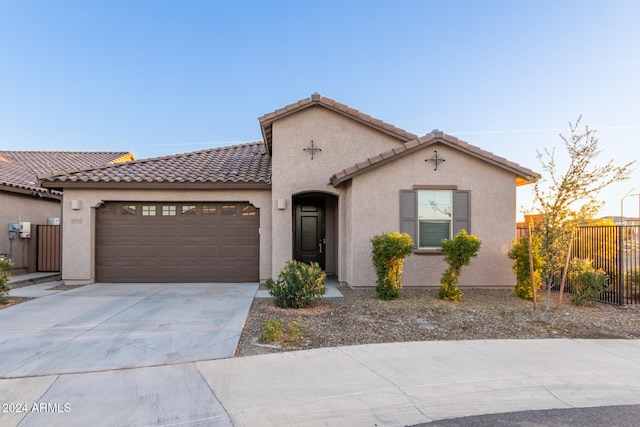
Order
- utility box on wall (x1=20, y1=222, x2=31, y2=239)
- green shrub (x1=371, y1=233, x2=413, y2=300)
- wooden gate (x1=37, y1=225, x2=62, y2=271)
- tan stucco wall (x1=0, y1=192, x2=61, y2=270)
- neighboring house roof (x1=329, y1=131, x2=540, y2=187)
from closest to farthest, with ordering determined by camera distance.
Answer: green shrub (x1=371, y1=233, x2=413, y2=300), neighboring house roof (x1=329, y1=131, x2=540, y2=187), tan stucco wall (x1=0, y1=192, x2=61, y2=270), utility box on wall (x1=20, y1=222, x2=31, y2=239), wooden gate (x1=37, y1=225, x2=62, y2=271)

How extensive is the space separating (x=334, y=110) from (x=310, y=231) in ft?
13.6

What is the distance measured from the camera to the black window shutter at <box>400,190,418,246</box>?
10.2m

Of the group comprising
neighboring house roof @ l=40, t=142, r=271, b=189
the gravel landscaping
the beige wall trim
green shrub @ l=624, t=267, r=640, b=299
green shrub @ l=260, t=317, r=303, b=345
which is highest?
neighboring house roof @ l=40, t=142, r=271, b=189

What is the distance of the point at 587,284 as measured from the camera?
28.2 ft

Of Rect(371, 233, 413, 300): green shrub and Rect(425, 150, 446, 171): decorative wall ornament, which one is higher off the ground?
Rect(425, 150, 446, 171): decorative wall ornament

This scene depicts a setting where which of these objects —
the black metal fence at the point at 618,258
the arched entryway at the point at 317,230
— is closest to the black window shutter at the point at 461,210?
the black metal fence at the point at 618,258

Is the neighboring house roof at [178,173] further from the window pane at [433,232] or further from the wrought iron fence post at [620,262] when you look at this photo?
the wrought iron fence post at [620,262]

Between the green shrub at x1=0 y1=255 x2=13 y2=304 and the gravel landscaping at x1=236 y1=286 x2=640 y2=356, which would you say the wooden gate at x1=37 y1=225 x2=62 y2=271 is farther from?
the gravel landscaping at x1=236 y1=286 x2=640 y2=356

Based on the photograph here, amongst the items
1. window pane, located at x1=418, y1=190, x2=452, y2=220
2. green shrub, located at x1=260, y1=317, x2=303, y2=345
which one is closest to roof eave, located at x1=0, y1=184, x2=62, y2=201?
A: green shrub, located at x1=260, y1=317, x2=303, y2=345

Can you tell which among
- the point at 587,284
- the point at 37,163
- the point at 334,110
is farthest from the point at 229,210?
the point at 37,163

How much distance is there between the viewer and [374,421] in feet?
11.6

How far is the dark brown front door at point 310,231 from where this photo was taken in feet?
43.3

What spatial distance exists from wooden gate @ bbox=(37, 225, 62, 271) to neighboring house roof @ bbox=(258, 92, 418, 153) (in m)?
8.99

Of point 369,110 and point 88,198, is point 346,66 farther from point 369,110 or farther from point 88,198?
point 88,198
